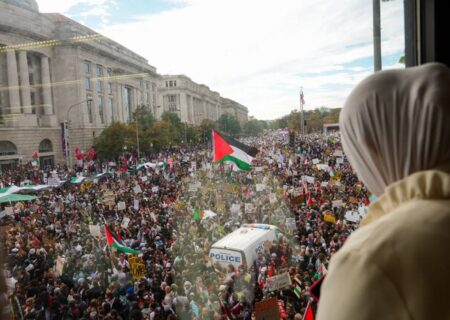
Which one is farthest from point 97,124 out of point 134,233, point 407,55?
point 407,55

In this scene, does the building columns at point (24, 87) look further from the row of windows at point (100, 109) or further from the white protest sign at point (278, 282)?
the white protest sign at point (278, 282)

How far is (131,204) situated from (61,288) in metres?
4.15

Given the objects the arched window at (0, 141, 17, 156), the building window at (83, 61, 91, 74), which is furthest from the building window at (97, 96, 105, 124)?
the arched window at (0, 141, 17, 156)

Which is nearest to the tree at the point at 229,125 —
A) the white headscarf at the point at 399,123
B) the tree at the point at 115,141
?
the tree at the point at 115,141

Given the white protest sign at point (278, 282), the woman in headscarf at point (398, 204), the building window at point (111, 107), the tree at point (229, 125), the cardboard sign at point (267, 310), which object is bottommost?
the white protest sign at point (278, 282)

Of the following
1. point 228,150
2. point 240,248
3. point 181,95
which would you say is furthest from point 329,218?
point 181,95

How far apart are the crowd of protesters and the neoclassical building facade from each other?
54.1 inches

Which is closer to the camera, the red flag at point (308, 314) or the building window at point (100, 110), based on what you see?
the red flag at point (308, 314)

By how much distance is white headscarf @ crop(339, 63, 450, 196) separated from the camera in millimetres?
424

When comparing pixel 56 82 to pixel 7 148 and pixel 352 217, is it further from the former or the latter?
pixel 352 217

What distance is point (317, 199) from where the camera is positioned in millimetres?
6648

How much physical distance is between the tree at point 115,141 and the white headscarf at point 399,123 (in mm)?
13899

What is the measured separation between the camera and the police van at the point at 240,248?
4.62m

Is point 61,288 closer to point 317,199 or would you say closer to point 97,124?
point 317,199
